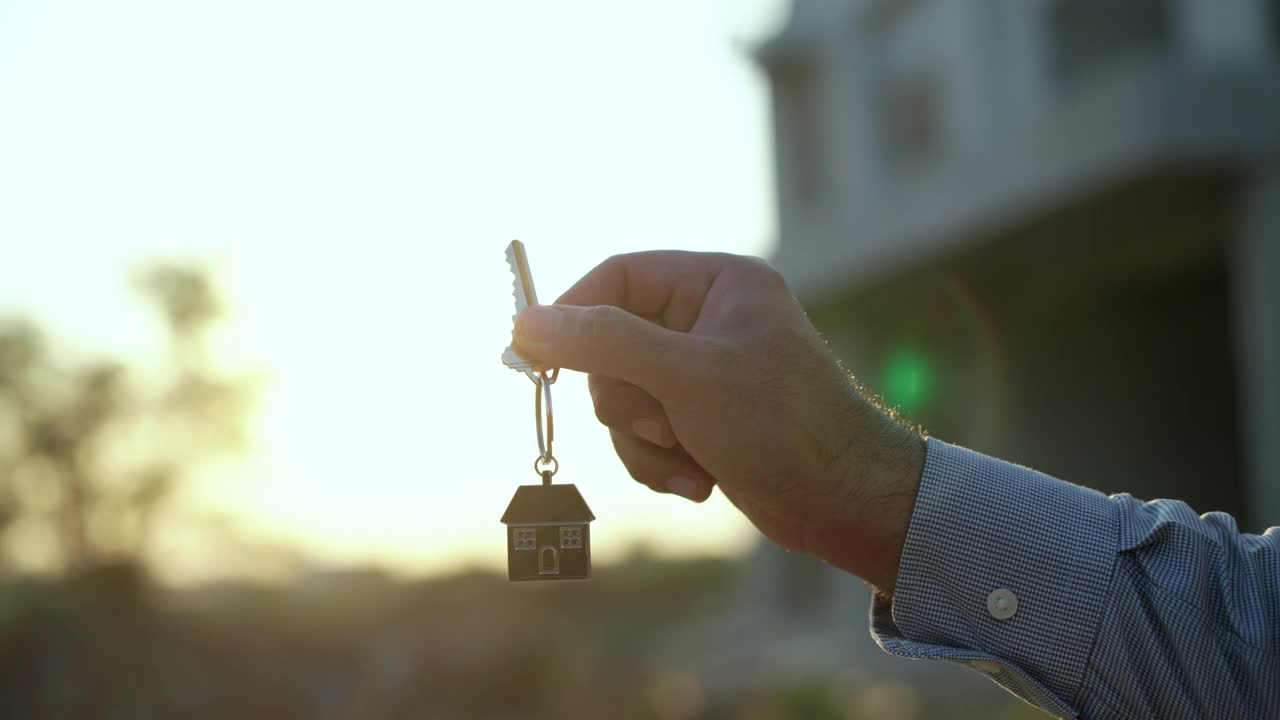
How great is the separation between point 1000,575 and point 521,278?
89 centimetres

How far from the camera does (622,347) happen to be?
1.75 meters

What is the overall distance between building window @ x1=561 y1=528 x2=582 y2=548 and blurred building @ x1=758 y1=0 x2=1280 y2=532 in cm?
852

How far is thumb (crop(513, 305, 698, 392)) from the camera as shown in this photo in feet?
5.73

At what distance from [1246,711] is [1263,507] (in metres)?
8.74

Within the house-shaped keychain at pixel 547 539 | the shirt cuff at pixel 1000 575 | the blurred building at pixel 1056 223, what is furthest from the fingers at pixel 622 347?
the blurred building at pixel 1056 223

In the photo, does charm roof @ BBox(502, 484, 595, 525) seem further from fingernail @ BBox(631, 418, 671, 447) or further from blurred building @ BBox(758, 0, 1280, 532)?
blurred building @ BBox(758, 0, 1280, 532)

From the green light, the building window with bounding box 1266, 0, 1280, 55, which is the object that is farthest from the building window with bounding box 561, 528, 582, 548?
the green light

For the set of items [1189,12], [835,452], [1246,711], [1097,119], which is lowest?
[1246,711]

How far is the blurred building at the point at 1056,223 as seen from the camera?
9.40 meters

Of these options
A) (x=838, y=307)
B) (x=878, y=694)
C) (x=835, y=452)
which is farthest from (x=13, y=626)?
(x=835, y=452)

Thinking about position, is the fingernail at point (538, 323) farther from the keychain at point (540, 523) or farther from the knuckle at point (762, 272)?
the knuckle at point (762, 272)

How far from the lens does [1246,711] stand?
1.81 meters

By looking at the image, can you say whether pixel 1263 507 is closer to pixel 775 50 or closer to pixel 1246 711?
pixel 1246 711

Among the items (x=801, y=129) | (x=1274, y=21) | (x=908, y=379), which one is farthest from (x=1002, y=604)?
(x=801, y=129)
